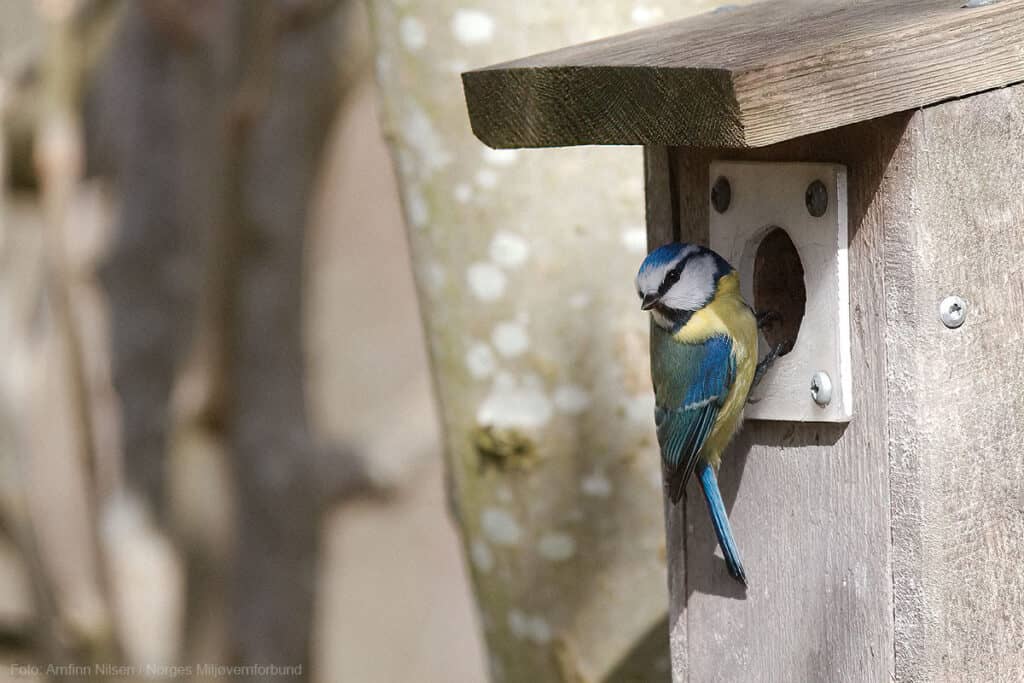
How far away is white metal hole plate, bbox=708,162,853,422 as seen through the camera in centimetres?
138

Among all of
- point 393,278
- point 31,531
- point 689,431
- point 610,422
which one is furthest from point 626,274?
point 393,278

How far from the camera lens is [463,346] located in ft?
6.26

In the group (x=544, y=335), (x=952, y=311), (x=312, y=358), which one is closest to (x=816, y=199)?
(x=952, y=311)

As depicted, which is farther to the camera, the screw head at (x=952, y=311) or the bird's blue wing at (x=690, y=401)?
the bird's blue wing at (x=690, y=401)

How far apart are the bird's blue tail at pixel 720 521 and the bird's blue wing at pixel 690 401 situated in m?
0.04

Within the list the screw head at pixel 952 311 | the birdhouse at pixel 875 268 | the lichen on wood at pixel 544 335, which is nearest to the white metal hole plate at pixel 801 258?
the birdhouse at pixel 875 268

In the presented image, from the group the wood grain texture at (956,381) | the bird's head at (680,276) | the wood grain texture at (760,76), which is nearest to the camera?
the wood grain texture at (760,76)

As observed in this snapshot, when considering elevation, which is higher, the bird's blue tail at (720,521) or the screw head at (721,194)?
the screw head at (721,194)

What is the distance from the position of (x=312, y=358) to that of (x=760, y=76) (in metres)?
4.13

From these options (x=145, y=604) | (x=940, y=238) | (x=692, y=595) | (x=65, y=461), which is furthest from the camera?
(x=65, y=461)

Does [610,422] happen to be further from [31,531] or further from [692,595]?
[31,531]

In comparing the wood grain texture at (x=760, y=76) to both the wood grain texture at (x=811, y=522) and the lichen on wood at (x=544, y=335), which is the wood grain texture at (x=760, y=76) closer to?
the wood grain texture at (x=811, y=522)

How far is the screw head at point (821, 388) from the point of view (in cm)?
140

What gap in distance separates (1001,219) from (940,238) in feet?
0.28
